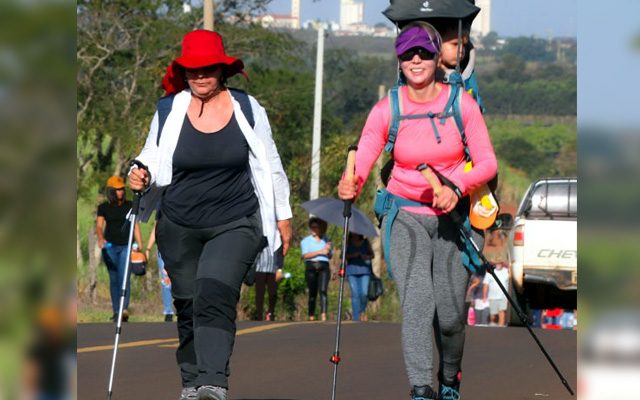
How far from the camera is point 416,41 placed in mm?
6270

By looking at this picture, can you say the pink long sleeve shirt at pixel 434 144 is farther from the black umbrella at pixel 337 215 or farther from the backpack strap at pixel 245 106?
the black umbrella at pixel 337 215

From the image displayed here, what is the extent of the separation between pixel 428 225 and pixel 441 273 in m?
0.23

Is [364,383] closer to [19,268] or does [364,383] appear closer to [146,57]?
[19,268]

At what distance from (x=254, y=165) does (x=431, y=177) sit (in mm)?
957

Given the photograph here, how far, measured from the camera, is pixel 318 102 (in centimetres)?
3509

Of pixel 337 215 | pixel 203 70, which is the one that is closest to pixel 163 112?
pixel 203 70

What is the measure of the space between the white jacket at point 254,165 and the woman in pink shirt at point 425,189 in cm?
45

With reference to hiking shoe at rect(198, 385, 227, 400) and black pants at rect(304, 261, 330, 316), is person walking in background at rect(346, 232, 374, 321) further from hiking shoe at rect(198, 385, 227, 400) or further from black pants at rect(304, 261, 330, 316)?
hiking shoe at rect(198, 385, 227, 400)

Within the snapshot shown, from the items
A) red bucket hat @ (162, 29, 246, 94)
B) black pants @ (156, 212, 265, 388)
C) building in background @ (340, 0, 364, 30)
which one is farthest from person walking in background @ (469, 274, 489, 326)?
building in background @ (340, 0, 364, 30)

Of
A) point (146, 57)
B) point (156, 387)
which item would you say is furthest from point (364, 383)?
point (146, 57)

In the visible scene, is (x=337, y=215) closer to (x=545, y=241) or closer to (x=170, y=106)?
(x=545, y=241)

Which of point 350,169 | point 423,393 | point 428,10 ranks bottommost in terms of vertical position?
point 423,393

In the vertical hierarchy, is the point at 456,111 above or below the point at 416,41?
below

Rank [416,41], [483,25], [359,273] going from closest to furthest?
[416,41]
[359,273]
[483,25]
